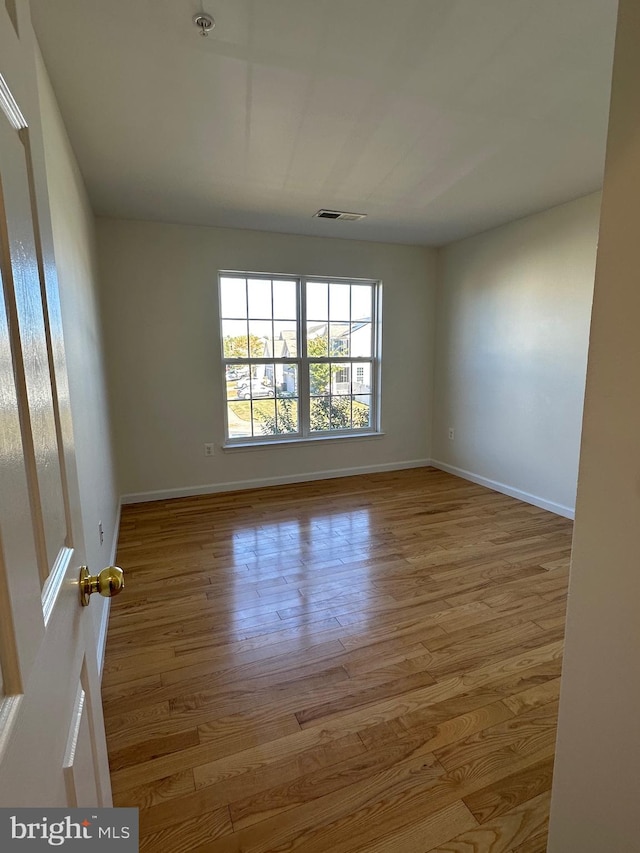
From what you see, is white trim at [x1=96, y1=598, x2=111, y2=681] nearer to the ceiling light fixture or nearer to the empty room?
the empty room

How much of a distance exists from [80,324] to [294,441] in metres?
2.56

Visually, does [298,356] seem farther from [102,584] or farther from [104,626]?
[102,584]

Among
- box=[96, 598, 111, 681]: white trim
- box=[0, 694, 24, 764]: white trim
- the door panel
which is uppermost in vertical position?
the door panel

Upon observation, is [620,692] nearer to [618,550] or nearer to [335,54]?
[618,550]

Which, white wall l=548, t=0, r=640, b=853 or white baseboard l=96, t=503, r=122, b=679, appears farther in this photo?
white baseboard l=96, t=503, r=122, b=679

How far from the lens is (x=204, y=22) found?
1.50 meters

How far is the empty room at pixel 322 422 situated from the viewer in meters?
0.78

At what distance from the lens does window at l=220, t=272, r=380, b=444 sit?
420cm

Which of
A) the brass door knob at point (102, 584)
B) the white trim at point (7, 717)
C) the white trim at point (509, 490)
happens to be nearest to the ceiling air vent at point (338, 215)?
the white trim at point (509, 490)

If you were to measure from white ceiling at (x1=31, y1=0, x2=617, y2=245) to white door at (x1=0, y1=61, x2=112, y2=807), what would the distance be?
1393 millimetres

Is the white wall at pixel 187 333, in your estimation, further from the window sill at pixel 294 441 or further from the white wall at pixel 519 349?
the white wall at pixel 519 349

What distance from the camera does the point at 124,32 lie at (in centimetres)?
155

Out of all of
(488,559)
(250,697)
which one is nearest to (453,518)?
(488,559)

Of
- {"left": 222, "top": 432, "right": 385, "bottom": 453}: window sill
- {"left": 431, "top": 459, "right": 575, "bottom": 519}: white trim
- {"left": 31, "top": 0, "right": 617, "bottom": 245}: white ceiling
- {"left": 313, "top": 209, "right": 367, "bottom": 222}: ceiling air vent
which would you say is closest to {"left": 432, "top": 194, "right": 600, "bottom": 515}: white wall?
{"left": 431, "top": 459, "right": 575, "bottom": 519}: white trim
